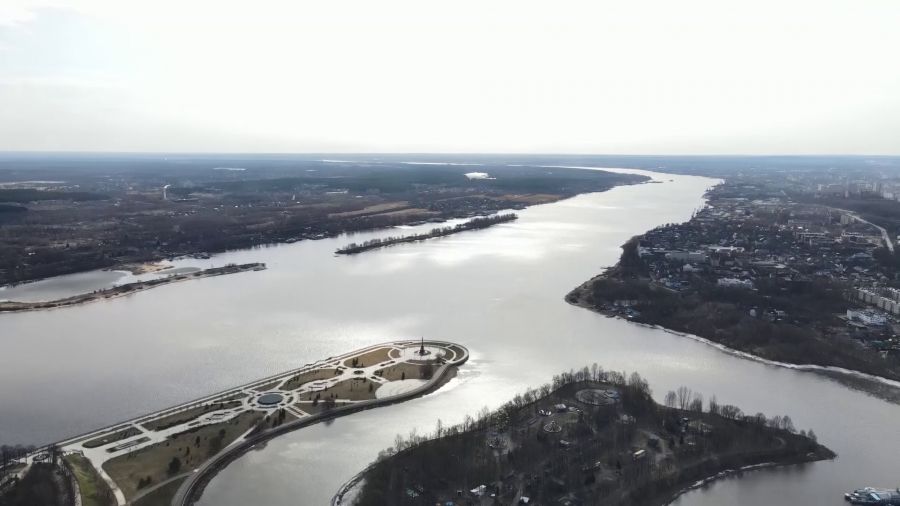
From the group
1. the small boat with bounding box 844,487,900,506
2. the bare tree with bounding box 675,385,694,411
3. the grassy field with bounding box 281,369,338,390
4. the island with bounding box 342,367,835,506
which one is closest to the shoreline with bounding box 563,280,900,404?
the bare tree with bounding box 675,385,694,411

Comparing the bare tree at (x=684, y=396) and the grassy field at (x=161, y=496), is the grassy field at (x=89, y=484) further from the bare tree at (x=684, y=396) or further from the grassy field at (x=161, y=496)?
the bare tree at (x=684, y=396)

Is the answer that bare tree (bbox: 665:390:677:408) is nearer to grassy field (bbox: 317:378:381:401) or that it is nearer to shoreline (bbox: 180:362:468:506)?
shoreline (bbox: 180:362:468:506)

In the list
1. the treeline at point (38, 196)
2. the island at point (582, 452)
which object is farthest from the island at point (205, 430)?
the treeline at point (38, 196)

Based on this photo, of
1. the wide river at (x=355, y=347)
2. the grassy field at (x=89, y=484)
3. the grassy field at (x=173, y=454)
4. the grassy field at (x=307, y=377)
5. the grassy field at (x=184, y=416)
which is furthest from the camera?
the grassy field at (x=307, y=377)

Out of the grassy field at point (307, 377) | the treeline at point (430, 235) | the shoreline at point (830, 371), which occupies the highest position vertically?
the grassy field at point (307, 377)

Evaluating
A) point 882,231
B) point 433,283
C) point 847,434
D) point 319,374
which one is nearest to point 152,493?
point 319,374

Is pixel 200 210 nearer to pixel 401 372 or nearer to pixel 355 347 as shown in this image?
pixel 355 347

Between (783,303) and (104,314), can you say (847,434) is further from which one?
(104,314)
